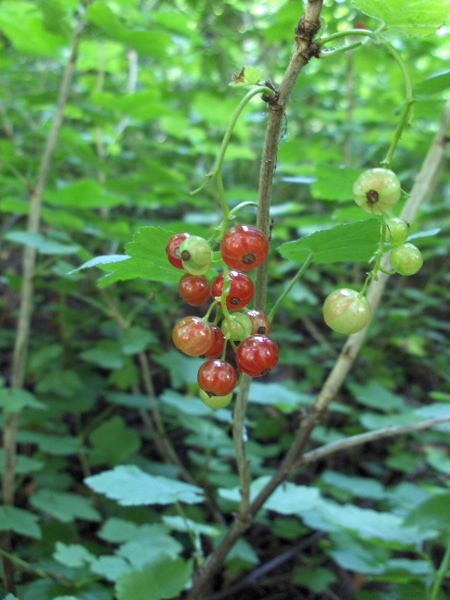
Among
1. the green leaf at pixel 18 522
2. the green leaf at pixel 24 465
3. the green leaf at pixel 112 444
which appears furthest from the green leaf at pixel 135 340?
the green leaf at pixel 18 522

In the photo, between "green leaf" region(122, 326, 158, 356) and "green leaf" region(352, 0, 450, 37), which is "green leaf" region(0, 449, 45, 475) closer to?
"green leaf" region(122, 326, 158, 356)

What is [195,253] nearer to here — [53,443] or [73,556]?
[73,556]

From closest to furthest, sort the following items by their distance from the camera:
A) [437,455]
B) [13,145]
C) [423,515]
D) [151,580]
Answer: [151,580], [423,515], [437,455], [13,145]

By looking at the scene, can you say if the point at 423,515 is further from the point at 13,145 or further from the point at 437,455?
the point at 13,145

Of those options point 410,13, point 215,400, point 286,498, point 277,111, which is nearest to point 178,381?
point 286,498

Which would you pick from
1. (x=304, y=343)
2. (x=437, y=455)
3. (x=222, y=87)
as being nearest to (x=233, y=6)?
(x=222, y=87)
